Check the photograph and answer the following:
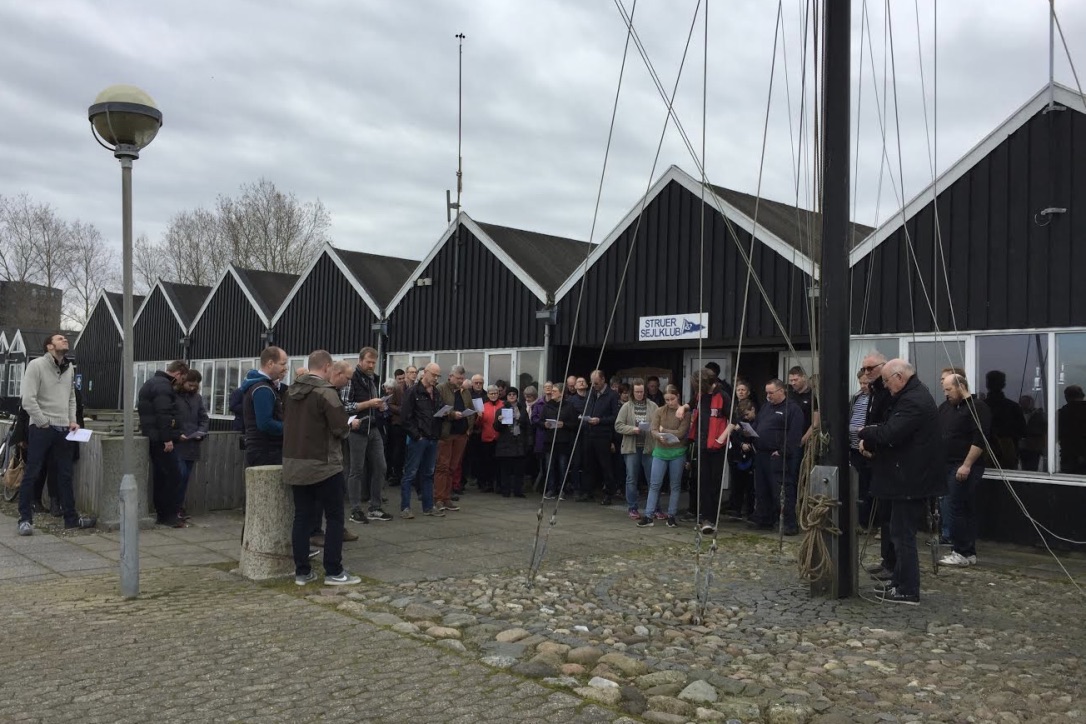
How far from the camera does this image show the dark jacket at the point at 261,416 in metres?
7.57

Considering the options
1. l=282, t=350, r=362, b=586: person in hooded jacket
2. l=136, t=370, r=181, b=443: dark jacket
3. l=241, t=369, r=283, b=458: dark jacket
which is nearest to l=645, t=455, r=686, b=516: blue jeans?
l=282, t=350, r=362, b=586: person in hooded jacket

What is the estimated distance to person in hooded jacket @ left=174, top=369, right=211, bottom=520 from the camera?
31.2ft

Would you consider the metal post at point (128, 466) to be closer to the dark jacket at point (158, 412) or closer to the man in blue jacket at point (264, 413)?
the man in blue jacket at point (264, 413)

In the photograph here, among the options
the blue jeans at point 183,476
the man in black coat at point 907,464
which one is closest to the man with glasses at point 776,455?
the man in black coat at point 907,464

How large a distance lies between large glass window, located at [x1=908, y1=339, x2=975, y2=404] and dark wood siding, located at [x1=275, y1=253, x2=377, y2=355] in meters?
11.2

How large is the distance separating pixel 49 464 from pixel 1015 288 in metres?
10.4

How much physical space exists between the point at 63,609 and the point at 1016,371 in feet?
29.8

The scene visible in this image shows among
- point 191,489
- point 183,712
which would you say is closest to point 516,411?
point 191,489

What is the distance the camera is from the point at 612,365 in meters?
16.1

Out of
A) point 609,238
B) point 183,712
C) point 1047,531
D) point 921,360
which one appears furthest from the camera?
point 609,238

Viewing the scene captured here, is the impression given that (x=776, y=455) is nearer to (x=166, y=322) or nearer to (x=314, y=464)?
(x=314, y=464)

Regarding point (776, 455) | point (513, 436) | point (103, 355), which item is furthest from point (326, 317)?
point (103, 355)

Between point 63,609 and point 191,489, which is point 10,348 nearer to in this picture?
point 191,489

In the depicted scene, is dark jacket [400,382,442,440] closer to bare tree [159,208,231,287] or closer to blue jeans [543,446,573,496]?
blue jeans [543,446,573,496]
